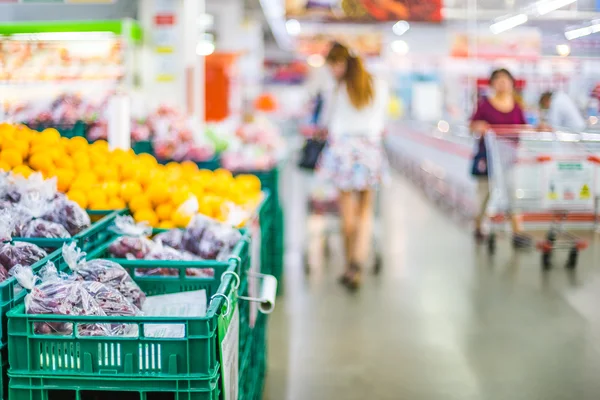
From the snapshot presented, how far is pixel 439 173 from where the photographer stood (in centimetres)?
1243

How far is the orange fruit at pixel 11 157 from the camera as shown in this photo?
3.39 meters

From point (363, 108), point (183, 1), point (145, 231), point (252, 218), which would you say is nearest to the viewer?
point (145, 231)

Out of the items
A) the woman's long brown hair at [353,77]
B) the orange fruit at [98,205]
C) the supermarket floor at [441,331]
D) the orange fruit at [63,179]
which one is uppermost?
the woman's long brown hair at [353,77]

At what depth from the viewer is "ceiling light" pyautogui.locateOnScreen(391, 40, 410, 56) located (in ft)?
68.1

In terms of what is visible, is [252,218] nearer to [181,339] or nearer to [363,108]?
[181,339]

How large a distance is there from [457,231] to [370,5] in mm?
3271

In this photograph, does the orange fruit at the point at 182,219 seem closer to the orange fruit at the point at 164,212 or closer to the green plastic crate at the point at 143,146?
the orange fruit at the point at 164,212

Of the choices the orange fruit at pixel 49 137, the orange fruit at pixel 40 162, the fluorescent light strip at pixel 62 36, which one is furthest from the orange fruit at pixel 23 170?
the fluorescent light strip at pixel 62 36

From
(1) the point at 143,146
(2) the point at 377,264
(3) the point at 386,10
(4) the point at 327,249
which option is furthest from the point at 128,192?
(3) the point at 386,10

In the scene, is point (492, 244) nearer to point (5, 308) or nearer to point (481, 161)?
point (481, 161)

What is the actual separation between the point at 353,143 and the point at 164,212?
113 inches

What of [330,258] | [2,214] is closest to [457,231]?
[330,258]

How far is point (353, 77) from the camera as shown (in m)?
5.94

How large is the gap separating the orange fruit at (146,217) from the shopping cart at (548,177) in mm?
3613
